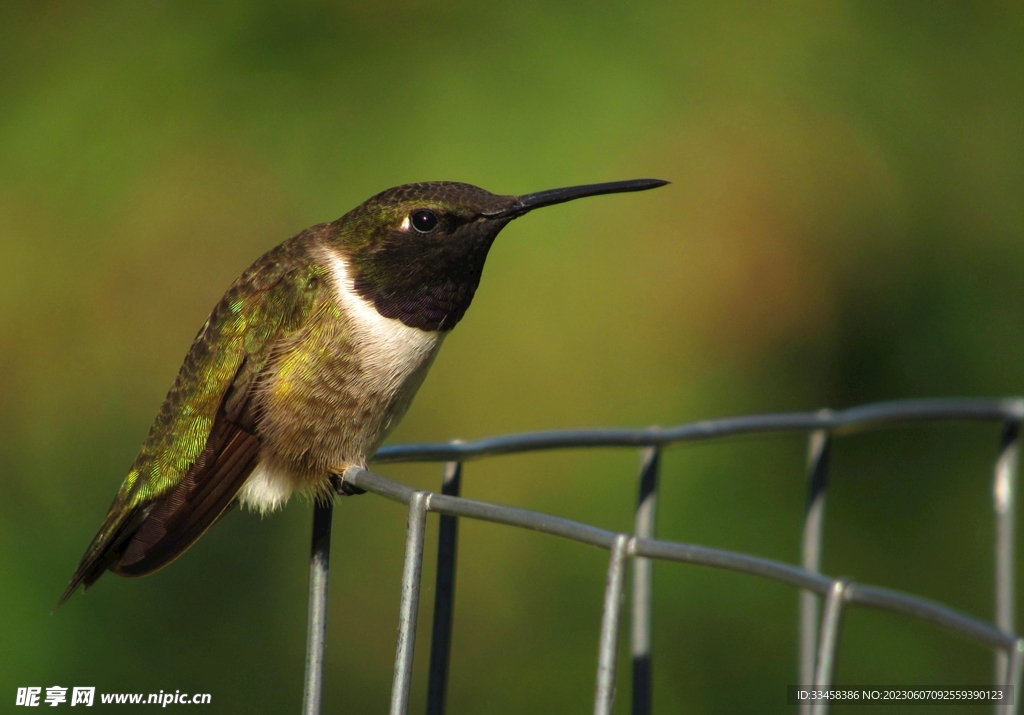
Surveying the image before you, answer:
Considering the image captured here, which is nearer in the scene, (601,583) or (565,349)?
(601,583)

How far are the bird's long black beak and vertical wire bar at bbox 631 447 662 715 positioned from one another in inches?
20.6

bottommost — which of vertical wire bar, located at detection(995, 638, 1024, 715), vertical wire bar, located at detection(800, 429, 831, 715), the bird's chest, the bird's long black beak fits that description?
vertical wire bar, located at detection(995, 638, 1024, 715)

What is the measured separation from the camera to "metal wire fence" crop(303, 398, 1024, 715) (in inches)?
40.8

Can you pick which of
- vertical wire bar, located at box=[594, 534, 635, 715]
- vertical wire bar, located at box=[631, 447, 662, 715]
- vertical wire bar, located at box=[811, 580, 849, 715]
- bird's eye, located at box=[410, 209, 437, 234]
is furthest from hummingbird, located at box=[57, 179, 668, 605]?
vertical wire bar, located at box=[811, 580, 849, 715]

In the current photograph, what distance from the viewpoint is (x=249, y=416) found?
2.32 m

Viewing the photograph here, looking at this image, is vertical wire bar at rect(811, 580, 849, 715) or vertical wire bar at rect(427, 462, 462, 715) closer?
vertical wire bar at rect(811, 580, 849, 715)

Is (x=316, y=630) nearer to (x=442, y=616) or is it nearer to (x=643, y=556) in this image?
(x=442, y=616)

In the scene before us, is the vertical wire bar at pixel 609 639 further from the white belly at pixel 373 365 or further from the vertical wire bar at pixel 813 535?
the white belly at pixel 373 365

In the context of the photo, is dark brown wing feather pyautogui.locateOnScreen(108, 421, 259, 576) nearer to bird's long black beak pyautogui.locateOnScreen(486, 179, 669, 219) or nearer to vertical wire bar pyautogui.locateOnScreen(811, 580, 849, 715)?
bird's long black beak pyautogui.locateOnScreen(486, 179, 669, 219)

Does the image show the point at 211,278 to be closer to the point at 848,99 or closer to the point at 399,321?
the point at 399,321

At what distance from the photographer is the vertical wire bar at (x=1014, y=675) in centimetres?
99

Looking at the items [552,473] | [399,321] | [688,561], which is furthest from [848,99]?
[688,561]

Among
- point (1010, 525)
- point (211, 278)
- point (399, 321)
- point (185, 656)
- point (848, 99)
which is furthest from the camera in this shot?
point (848, 99)

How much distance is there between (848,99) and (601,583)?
74.7 inches
